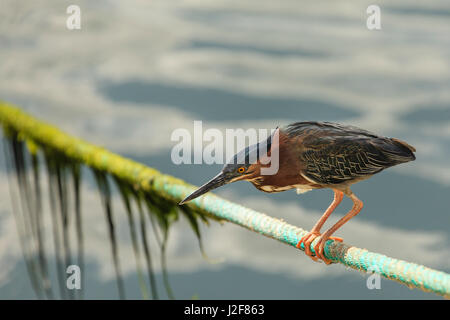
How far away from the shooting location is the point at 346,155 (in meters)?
1.17

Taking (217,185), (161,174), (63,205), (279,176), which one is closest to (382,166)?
(279,176)

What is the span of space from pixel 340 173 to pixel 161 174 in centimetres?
72

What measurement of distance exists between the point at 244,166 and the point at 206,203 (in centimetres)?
46

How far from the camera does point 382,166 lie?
1166mm

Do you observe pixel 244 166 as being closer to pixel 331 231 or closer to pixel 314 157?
pixel 314 157

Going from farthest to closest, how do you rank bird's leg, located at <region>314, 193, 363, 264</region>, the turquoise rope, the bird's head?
bird's leg, located at <region>314, 193, 363, 264</region> → the bird's head → the turquoise rope

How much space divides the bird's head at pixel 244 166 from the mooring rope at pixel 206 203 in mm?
214

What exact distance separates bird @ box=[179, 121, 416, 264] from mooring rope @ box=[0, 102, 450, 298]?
0.14 m

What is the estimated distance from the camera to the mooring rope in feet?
3.43

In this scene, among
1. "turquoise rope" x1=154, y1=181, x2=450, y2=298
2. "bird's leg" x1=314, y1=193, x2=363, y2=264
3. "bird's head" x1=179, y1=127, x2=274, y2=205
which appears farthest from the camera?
"bird's leg" x1=314, y1=193, x2=363, y2=264

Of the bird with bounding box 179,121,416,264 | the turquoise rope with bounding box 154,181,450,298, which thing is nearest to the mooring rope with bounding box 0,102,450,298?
the turquoise rope with bounding box 154,181,450,298

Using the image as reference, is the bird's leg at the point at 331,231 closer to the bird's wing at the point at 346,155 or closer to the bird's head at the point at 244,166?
the bird's wing at the point at 346,155

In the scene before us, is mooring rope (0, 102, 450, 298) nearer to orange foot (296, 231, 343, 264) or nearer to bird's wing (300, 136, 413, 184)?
orange foot (296, 231, 343, 264)

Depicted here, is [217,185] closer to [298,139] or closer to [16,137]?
[298,139]
